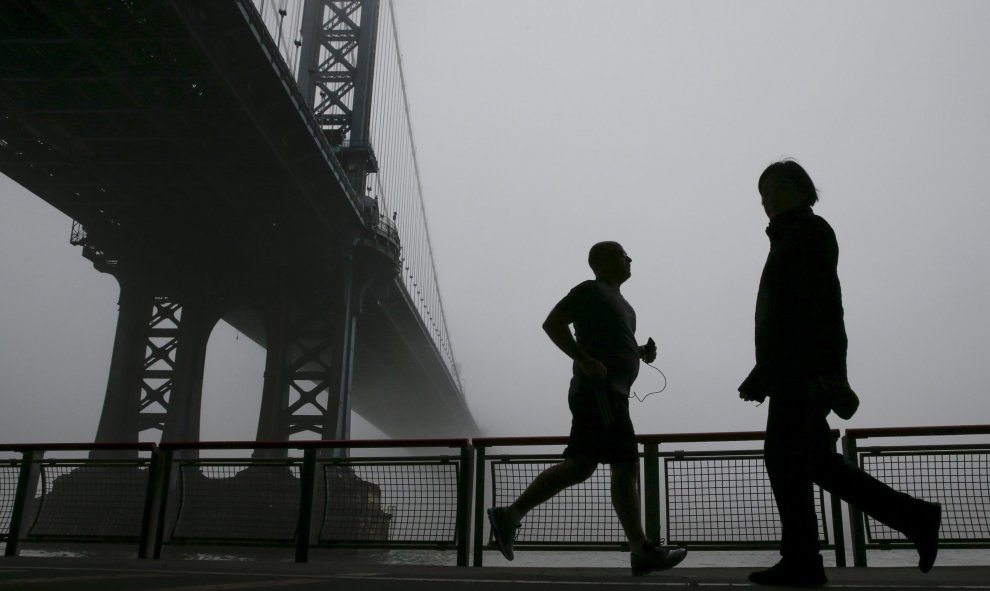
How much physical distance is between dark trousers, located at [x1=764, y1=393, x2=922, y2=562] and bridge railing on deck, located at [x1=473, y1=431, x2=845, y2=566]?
6.16ft

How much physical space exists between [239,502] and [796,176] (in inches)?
167

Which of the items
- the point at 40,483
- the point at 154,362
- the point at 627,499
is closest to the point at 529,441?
the point at 627,499

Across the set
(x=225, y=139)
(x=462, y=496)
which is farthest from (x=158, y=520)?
(x=225, y=139)

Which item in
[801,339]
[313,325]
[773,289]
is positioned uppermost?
[313,325]

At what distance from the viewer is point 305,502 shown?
525 centimetres

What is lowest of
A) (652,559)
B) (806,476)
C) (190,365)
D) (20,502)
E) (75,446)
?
(652,559)

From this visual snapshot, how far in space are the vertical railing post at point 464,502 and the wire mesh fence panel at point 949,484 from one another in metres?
2.33

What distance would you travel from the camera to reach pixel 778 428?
2771mm

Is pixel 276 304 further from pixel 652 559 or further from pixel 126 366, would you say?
pixel 652 559

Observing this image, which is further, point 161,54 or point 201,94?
point 201,94

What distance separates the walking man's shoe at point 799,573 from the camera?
271cm

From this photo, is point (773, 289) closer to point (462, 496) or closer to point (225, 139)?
point (462, 496)

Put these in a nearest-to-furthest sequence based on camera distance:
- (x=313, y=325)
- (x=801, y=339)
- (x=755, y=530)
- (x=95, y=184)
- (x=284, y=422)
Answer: (x=801, y=339) < (x=755, y=530) < (x=95, y=184) < (x=284, y=422) < (x=313, y=325)

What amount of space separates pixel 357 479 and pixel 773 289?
3.33 metres
